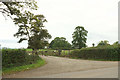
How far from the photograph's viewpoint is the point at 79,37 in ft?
163

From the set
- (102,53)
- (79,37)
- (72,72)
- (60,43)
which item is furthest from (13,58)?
(60,43)

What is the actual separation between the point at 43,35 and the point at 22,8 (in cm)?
846

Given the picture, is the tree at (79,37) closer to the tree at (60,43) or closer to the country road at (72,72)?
the tree at (60,43)

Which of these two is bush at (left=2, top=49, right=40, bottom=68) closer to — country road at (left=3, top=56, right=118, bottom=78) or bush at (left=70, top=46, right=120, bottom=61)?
country road at (left=3, top=56, right=118, bottom=78)

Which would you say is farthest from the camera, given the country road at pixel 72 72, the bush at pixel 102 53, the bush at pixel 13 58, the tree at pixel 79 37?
the tree at pixel 79 37

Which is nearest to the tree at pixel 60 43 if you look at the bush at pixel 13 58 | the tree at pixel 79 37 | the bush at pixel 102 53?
the tree at pixel 79 37

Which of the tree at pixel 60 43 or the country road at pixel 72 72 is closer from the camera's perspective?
the country road at pixel 72 72

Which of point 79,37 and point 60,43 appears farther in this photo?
point 60,43

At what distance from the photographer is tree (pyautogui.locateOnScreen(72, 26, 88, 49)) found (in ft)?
162

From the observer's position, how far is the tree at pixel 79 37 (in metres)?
49.3

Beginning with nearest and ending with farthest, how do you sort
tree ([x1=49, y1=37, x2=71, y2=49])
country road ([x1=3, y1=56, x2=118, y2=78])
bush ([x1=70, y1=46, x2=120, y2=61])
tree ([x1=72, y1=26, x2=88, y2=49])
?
country road ([x1=3, y1=56, x2=118, y2=78]), bush ([x1=70, y1=46, x2=120, y2=61]), tree ([x1=72, y1=26, x2=88, y2=49]), tree ([x1=49, y1=37, x2=71, y2=49])

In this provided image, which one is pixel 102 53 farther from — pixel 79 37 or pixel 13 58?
pixel 79 37

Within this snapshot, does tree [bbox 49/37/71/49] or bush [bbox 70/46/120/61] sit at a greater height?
tree [bbox 49/37/71/49]

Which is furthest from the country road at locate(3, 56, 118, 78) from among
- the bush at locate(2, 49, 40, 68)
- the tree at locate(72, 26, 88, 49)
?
the tree at locate(72, 26, 88, 49)
